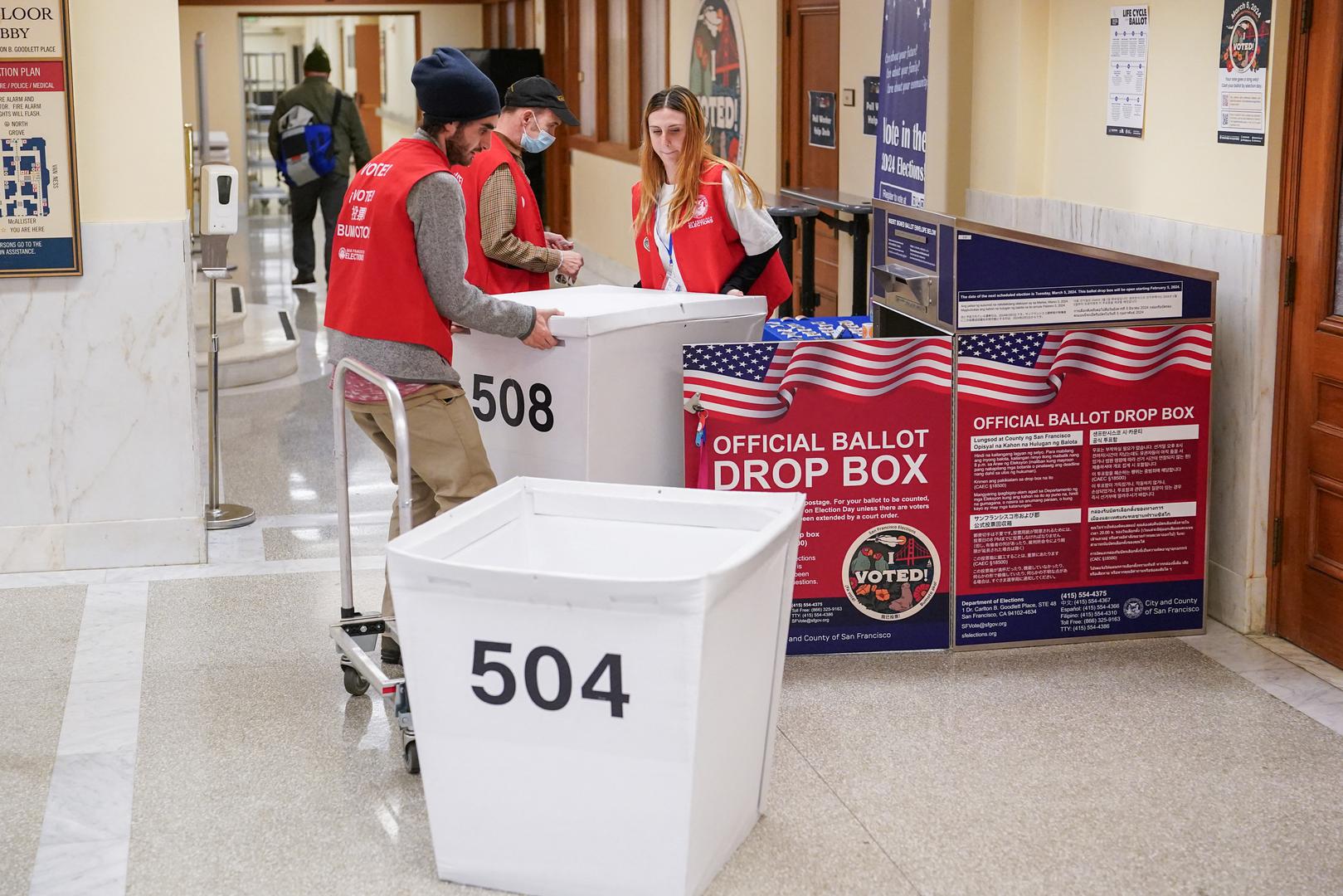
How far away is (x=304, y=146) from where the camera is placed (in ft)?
A: 34.5

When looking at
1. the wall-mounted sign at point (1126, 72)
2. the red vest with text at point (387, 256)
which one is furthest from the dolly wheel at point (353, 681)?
the wall-mounted sign at point (1126, 72)

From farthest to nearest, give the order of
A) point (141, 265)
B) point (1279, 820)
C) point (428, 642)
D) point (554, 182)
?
point (554, 182) < point (141, 265) < point (1279, 820) < point (428, 642)

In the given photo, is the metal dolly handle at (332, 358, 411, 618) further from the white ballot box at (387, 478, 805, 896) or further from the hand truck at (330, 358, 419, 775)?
the white ballot box at (387, 478, 805, 896)

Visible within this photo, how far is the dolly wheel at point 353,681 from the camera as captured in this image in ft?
11.6

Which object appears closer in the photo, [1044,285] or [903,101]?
[1044,285]

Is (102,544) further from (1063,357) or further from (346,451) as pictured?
(1063,357)

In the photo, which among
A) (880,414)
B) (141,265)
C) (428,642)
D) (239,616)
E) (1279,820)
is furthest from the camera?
(141,265)

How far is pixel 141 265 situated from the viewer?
452 centimetres

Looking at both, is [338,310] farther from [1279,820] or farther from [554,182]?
[554,182]

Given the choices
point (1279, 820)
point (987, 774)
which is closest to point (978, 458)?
point (987, 774)

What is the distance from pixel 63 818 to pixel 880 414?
203 cm

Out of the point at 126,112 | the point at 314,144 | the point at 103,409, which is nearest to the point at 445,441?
the point at 103,409

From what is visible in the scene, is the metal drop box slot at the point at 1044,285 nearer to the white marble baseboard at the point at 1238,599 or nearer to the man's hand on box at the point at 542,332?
the white marble baseboard at the point at 1238,599

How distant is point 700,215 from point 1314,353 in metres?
1.64
